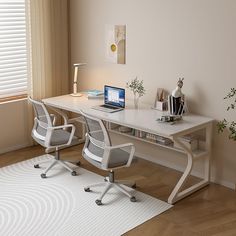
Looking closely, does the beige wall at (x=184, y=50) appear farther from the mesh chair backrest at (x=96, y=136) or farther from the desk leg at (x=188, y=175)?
the mesh chair backrest at (x=96, y=136)

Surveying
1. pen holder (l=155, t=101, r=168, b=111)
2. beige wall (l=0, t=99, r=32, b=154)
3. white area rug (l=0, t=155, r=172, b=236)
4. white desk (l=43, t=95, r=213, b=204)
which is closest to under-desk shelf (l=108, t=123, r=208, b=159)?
white desk (l=43, t=95, r=213, b=204)

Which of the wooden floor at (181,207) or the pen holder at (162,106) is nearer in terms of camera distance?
the wooden floor at (181,207)

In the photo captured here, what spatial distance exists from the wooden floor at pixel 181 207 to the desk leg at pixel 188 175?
0.17 feet

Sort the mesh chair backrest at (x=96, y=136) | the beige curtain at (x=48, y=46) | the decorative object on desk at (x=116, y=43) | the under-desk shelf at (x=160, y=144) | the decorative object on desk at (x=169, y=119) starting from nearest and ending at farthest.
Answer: the mesh chair backrest at (x=96, y=136)
the decorative object on desk at (x=169, y=119)
the under-desk shelf at (x=160, y=144)
the decorative object on desk at (x=116, y=43)
the beige curtain at (x=48, y=46)

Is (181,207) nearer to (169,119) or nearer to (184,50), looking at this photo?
(169,119)

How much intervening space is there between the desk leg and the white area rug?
0.15 m

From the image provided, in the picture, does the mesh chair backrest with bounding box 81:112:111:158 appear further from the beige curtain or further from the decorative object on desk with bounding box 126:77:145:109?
the beige curtain

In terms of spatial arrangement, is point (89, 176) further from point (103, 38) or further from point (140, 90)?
point (103, 38)

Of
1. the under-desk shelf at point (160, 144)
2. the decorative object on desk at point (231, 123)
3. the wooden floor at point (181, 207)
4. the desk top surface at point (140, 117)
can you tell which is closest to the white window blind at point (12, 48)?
the desk top surface at point (140, 117)

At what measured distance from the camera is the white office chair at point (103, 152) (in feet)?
12.9

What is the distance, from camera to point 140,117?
445 centimetres

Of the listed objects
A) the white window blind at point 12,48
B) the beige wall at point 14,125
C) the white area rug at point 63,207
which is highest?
the white window blind at point 12,48

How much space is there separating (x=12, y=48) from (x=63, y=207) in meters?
2.24

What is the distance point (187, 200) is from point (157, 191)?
1.09 feet
